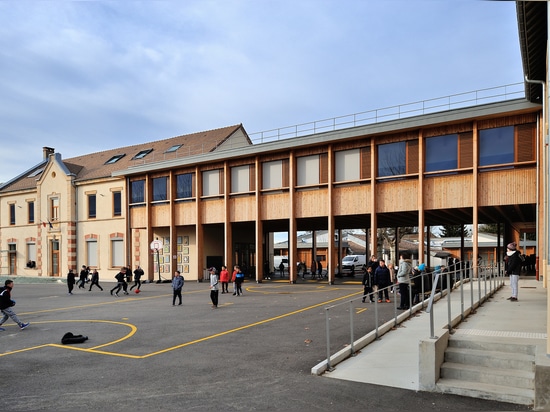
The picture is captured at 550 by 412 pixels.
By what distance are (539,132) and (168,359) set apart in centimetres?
1866

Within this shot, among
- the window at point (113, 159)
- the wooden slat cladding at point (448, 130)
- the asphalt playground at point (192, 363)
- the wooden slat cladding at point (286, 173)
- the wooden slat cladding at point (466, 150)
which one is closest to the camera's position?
the asphalt playground at point (192, 363)

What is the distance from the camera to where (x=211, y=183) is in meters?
31.6

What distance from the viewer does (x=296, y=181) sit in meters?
27.8

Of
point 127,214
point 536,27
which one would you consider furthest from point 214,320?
point 127,214

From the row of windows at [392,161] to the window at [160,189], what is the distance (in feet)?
5.23

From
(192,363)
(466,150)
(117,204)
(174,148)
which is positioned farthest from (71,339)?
(174,148)

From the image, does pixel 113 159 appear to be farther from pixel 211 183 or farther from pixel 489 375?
pixel 489 375

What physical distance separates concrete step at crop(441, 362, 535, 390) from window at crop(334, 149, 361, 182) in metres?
18.3

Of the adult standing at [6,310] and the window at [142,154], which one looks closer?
the adult standing at [6,310]

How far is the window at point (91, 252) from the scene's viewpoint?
128ft

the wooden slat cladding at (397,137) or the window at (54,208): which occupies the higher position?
the wooden slat cladding at (397,137)

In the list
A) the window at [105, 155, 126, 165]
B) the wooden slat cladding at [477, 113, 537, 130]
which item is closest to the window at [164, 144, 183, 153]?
the window at [105, 155, 126, 165]

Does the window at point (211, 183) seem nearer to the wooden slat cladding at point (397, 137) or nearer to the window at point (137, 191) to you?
the window at point (137, 191)

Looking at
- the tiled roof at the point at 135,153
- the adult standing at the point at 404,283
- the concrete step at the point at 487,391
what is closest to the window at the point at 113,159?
the tiled roof at the point at 135,153
